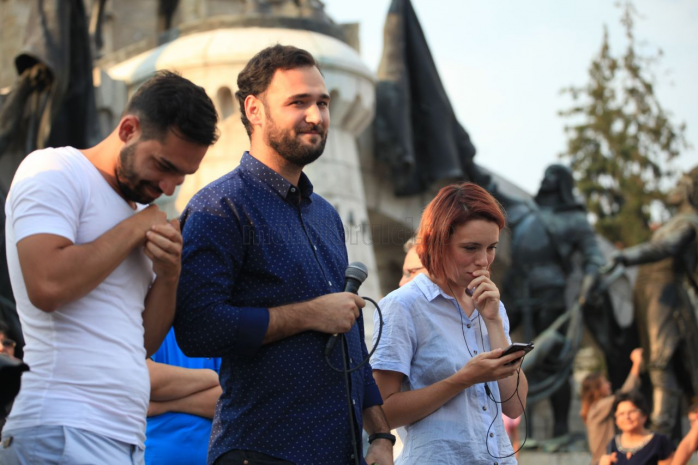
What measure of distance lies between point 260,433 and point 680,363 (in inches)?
413

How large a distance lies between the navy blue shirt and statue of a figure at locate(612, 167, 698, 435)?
370 inches

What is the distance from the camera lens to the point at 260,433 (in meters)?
3.06

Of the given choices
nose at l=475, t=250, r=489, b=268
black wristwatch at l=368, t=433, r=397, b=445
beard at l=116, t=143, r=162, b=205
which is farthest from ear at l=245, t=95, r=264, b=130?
black wristwatch at l=368, t=433, r=397, b=445

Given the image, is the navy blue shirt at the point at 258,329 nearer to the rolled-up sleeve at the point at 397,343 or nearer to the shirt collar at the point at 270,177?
the shirt collar at the point at 270,177

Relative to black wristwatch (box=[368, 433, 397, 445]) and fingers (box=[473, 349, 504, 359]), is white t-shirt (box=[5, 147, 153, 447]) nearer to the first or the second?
black wristwatch (box=[368, 433, 397, 445])

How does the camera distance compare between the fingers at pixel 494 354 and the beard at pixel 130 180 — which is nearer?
the beard at pixel 130 180

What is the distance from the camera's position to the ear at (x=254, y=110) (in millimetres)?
3416

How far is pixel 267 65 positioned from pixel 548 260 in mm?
9871

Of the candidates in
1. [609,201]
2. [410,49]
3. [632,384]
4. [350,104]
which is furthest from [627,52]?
[632,384]

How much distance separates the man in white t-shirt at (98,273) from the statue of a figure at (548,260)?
9.87 metres

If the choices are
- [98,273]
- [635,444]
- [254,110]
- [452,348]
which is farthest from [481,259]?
[635,444]

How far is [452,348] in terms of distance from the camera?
3758 mm

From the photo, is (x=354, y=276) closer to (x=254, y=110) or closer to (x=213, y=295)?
(x=213, y=295)

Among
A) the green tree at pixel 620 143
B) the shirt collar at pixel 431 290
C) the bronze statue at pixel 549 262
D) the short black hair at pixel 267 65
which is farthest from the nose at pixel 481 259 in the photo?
the green tree at pixel 620 143
